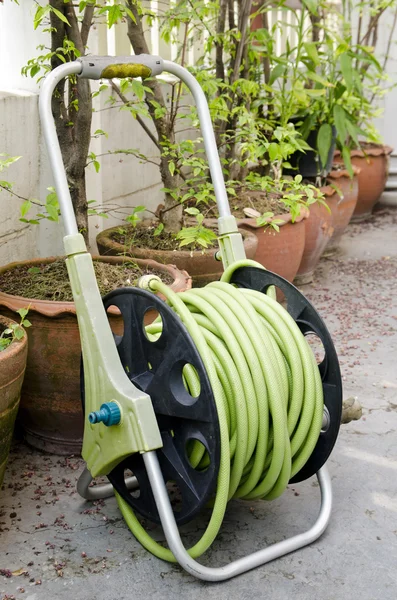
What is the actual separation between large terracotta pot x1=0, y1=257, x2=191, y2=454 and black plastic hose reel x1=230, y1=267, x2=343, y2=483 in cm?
60

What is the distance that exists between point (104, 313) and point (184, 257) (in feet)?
4.51

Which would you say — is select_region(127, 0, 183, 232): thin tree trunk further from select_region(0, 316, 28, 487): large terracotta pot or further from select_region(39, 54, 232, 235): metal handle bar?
select_region(0, 316, 28, 487): large terracotta pot

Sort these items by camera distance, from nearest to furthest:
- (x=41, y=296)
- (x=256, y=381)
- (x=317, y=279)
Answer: (x=256, y=381), (x=41, y=296), (x=317, y=279)

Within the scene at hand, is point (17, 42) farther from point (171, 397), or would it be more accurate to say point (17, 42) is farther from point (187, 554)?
point (187, 554)

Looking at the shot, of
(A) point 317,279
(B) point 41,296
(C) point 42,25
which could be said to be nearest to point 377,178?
(A) point 317,279

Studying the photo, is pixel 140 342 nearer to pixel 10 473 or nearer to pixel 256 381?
pixel 256 381

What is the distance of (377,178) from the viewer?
6992mm

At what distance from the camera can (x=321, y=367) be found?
2516mm

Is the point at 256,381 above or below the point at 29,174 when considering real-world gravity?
below

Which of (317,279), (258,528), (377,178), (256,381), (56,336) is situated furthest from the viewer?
(377,178)

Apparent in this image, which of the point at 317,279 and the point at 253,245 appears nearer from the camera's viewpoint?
the point at 253,245

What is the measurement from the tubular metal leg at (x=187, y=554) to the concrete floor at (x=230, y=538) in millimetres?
39

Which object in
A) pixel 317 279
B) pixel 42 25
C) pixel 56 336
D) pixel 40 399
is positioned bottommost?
pixel 317 279

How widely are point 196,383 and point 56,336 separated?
0.77 m
